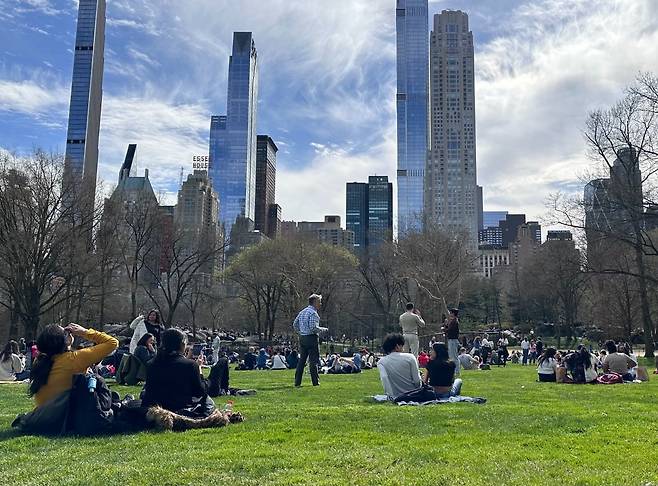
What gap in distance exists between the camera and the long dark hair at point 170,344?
272 inches

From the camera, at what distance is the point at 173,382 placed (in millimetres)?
6812

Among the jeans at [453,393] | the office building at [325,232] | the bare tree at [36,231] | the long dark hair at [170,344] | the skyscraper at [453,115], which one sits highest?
the skyscraper at [453,115]

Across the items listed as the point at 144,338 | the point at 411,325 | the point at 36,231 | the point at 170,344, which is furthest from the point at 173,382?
the point at 36,231

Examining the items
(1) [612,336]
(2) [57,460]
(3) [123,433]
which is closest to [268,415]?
(3) [123,433]

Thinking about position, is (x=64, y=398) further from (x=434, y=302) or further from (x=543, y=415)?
(x=434, y=302)

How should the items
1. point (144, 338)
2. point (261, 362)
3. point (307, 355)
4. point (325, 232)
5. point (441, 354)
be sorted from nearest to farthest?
point (441, 354) → point (144, 338) → point (307, 355) → point (261, 362) → point (325, 232)

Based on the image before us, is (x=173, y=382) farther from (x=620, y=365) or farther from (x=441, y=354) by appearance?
(x=620, y=365)

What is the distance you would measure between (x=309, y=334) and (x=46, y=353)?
6587mm

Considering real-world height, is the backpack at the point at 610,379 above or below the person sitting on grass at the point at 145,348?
below

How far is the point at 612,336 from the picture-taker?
47625 millimetres

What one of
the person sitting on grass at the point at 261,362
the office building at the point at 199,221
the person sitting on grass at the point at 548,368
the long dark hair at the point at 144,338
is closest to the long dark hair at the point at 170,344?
the long dark hair at the point at 144,338

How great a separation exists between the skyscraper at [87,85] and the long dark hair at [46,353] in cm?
18431

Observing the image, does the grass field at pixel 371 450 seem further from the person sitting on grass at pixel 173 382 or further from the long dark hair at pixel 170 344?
the long dark hair at pixel 170 344

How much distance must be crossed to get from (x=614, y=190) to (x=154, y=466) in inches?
1077
